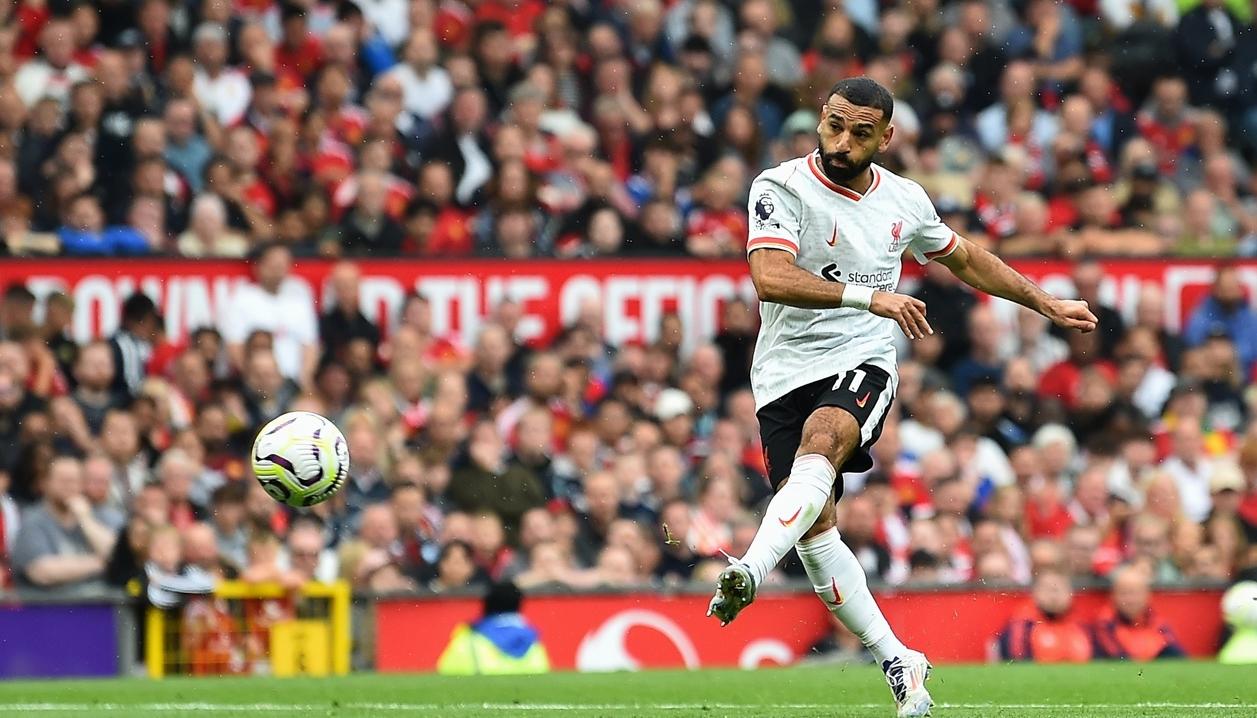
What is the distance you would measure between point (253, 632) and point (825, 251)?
201 inches

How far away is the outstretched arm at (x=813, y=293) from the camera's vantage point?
768cm

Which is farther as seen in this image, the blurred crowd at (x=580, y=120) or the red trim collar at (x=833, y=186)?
the blurred crowd at (x=580, y=120)

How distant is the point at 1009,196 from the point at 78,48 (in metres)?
6.73

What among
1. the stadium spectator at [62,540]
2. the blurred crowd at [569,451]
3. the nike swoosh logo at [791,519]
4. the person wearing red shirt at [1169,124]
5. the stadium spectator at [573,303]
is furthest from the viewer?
the person wearing red shirt at [1169,124]

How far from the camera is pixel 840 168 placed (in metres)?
8.27

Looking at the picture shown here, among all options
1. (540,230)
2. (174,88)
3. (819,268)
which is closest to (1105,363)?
(540,230)

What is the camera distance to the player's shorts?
828 cm

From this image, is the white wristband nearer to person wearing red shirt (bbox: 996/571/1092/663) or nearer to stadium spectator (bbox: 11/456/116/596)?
person wearing red shirt (bbox: 996/571/1092/663)

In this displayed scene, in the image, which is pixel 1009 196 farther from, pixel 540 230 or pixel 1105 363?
pixel 540 230

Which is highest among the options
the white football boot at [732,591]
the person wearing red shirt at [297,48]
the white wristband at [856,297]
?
the person wearing red shirt at [297,48]

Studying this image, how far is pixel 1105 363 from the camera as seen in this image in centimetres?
1579

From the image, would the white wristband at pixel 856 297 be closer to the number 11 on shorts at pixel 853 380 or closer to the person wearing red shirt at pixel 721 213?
the number 11 on shorts at pixel 853 380

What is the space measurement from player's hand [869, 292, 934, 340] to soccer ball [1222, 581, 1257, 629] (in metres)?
6.11

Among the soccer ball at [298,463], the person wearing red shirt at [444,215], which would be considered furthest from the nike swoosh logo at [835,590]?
the person wearing red shirt at [444,215]
